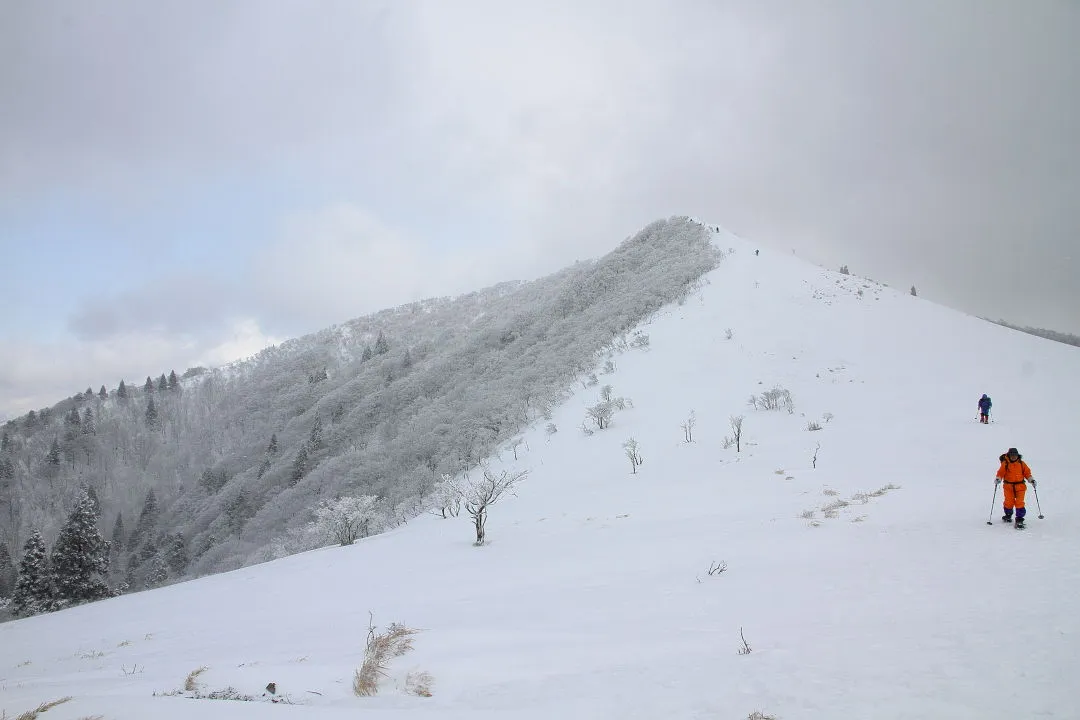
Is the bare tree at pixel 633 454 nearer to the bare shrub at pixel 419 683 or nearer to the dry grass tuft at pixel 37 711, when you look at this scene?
the bare shrub at pixel 419 683

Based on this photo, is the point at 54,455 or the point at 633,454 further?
the point at 54,455

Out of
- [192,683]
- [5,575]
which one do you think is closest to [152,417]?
[5,575]

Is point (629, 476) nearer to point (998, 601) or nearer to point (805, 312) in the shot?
point (998, 601)

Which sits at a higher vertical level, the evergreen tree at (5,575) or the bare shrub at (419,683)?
the bare shrub at (419,683)

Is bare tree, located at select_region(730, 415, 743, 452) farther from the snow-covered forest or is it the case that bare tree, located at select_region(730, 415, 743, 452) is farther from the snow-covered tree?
the snow-covered tree

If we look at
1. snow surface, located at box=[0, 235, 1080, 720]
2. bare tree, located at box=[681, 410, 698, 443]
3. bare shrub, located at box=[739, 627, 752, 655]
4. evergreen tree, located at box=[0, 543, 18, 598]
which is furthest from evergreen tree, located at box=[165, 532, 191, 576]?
bare shrub, located at box=[739, 627, 752, 655]

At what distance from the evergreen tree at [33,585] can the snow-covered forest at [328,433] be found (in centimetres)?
116

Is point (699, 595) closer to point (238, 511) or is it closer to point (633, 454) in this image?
point (633, 454)

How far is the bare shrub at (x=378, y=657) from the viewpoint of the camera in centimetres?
567

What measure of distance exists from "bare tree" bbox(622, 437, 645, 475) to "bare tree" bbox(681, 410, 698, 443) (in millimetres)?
2339

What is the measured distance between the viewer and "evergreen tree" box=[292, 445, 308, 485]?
62844 millimetres

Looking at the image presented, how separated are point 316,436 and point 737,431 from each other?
5907cm

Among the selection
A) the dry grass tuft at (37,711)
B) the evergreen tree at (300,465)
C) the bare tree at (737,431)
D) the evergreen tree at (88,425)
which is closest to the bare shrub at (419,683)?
the dry grass tuft at (37,711)

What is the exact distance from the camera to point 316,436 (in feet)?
219
